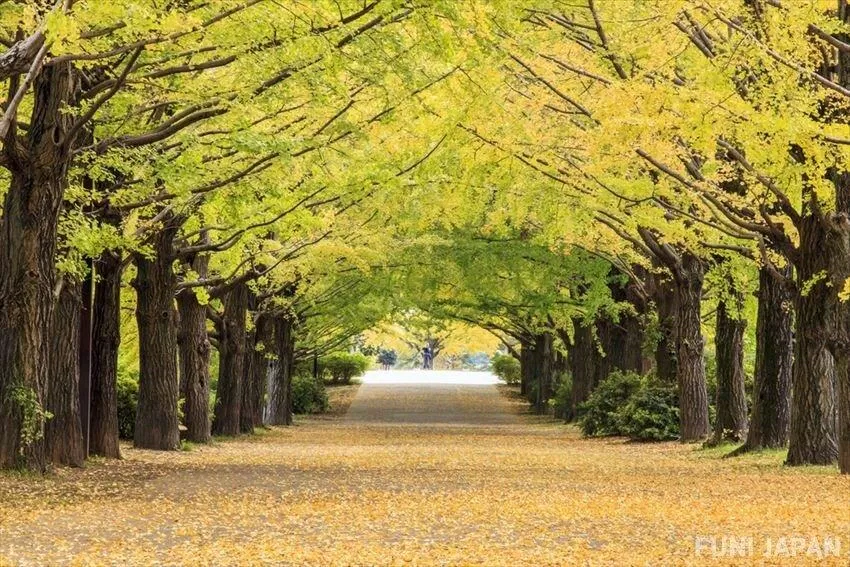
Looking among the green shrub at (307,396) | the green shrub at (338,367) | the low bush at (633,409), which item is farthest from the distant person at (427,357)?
the low bush at (633,409)

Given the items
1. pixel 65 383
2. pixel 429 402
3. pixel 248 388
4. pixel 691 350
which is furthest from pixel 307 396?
pixel 65 383

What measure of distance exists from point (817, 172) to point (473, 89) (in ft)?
14.6

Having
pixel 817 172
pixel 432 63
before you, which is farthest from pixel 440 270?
pixel 817 172

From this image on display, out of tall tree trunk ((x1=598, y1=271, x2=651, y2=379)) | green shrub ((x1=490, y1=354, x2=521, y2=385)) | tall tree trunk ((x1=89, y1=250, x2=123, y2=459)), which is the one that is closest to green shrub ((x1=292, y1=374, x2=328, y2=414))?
tall tree trunk ((x1=598, y1=271, x2=651, y2=379))

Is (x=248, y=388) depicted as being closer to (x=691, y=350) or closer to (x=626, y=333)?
(x=626, y=333)

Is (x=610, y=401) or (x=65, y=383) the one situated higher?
(x=65, y=383)

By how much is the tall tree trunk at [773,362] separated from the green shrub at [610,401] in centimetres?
976

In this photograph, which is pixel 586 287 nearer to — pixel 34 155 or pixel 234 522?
pixel 34 155

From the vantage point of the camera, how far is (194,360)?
92.7 feet

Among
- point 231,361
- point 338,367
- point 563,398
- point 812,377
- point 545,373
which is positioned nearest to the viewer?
point 812,377

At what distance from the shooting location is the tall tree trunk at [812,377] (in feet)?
61.0

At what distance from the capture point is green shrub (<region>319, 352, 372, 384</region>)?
240 ft

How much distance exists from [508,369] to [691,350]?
4903 cm

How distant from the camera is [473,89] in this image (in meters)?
17.0
